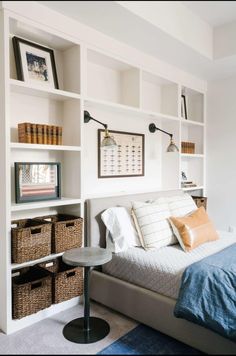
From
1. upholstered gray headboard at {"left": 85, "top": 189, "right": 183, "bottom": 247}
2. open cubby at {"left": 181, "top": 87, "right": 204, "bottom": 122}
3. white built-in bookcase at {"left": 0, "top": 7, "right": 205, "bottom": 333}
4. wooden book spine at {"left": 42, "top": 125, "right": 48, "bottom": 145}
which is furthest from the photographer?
open cubby at {"left": 181, "top": 87, "right": 204, "bottom": 122}

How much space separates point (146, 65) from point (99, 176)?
1.19 m

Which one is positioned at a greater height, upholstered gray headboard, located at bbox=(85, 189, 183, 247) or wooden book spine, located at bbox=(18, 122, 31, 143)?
wooden book spine, located at bbox=(18, 122, 31, 143)

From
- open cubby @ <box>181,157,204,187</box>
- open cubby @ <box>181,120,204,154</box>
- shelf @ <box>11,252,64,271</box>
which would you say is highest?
open cubby @ <box>181,120,204,154</box>

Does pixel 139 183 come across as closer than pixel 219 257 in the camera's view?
No

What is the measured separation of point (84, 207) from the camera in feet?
7.89

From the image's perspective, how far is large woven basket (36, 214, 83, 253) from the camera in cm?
217

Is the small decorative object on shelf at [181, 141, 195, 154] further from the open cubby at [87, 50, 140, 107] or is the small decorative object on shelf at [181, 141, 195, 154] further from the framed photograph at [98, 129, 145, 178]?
the open cubby at [87, 50, 140, 107]

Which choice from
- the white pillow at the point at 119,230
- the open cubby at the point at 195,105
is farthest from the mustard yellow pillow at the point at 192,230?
the open cubby at the point at 195,105

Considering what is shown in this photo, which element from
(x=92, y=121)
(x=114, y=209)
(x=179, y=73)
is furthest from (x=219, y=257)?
(x=179, y=73)

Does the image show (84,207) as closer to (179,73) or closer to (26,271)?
(26,271)

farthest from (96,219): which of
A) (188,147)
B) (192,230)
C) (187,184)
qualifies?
(188,147)

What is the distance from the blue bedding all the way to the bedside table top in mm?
538

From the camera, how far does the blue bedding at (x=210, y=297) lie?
161cm

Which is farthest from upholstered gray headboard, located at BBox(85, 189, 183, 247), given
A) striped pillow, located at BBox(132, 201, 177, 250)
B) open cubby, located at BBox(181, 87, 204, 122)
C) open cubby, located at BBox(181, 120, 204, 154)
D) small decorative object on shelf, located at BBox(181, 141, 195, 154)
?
open cubby, located at BBox(181, 87, 204, 122)
